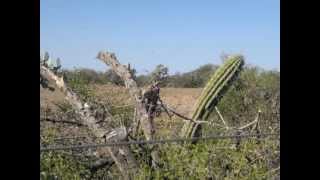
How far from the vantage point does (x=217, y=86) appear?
4.24 meters

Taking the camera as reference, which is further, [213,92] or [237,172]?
[213,92]

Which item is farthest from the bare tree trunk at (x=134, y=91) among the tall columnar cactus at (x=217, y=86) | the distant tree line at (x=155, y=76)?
the tall columnar cactus at (x=217, y=86)

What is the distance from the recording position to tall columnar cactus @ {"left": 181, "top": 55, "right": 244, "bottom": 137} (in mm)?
4051

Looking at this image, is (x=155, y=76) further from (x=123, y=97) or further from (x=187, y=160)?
(x=187, y=160)

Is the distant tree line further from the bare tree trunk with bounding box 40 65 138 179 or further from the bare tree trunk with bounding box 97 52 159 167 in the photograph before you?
the bare tree trunk with bounding box 40 65 138 179

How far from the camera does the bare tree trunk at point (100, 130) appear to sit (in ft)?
10.2

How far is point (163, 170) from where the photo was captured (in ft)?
9.98

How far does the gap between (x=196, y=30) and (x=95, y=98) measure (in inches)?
69.0

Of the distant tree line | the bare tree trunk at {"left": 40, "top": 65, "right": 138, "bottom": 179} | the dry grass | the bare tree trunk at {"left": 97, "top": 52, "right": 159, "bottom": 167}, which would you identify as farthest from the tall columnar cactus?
the bare tree trunk at {"left": 40, "top": 65, "right": 138, "bottom": 179}

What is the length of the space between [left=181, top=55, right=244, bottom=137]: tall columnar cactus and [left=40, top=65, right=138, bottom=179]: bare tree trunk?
876 millimetres

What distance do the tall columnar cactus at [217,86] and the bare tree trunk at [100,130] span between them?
2.87ft

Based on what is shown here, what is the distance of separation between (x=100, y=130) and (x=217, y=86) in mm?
1297
